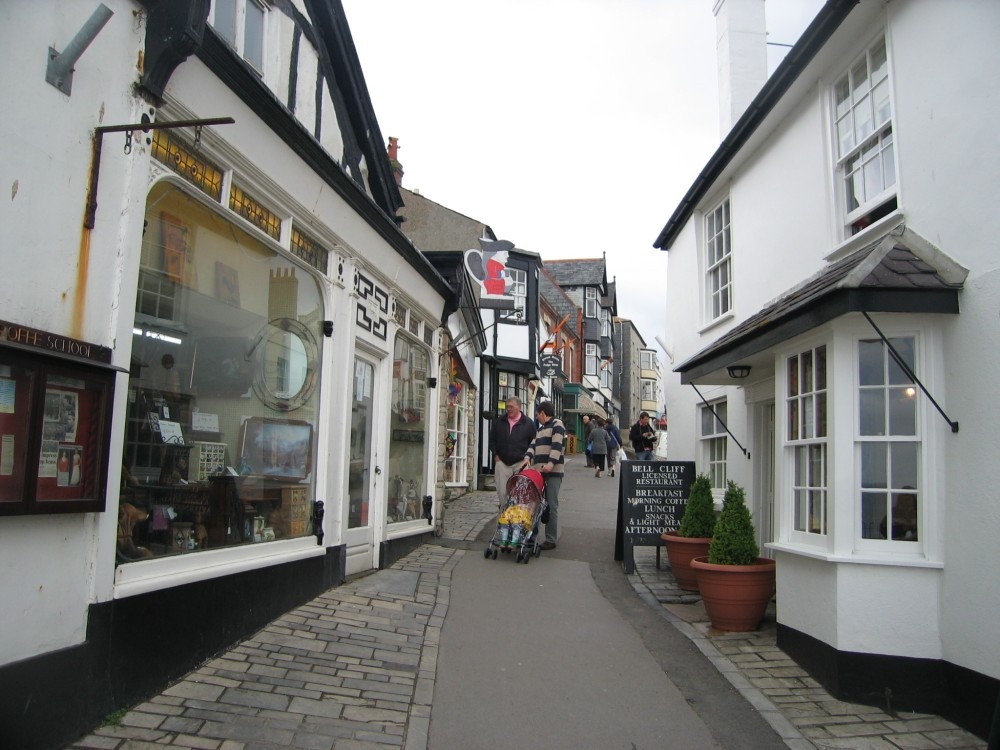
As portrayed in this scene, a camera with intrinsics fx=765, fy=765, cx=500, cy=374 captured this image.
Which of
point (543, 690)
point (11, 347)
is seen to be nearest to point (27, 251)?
point (11, 347)

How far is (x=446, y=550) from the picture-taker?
965 cm

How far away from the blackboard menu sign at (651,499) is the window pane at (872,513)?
395cm

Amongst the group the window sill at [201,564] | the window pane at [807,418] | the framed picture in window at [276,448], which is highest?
the window pane at [807,418]

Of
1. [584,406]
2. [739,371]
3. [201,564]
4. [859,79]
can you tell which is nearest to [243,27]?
[201,564]

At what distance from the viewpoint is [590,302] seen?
137 feet

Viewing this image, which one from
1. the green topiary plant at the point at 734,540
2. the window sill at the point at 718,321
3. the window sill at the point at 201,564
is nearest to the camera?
the window sill at the point at 201,564

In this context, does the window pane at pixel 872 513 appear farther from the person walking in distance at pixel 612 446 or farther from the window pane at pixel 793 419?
the person walking in distance at pixel 612 446

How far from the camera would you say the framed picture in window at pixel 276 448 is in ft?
19.1

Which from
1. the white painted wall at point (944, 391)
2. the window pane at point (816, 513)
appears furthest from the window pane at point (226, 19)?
the window pane at point (816, 513)

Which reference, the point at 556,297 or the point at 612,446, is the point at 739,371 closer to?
the point at 612,446

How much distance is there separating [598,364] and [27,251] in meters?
41.2

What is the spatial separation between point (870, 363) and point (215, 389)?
14.9 feet

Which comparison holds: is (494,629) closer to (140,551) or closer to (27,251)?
(140,551)

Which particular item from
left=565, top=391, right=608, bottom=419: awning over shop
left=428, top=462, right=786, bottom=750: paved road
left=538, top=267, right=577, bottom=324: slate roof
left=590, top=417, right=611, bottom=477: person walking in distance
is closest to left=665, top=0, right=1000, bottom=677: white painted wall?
A: left=428, top=462, right=786, bottom=750: paved road
